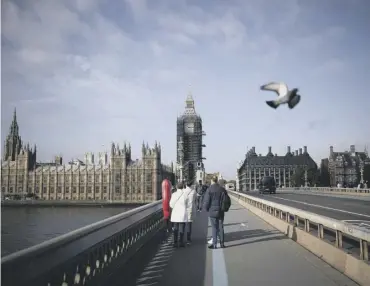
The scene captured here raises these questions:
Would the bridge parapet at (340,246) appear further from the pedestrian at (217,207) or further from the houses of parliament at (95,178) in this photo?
the houses of parliament at (95,178)

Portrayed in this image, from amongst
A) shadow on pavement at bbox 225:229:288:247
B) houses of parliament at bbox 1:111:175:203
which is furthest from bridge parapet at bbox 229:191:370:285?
houses of parliament at bbox 1:111:175:203

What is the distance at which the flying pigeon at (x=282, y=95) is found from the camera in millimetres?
6117

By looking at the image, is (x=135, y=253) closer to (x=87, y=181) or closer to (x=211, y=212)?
(x=211, y=212)

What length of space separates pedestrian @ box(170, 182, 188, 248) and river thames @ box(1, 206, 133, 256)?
4.56 m

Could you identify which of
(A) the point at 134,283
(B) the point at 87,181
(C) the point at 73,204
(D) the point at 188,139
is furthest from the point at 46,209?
(A) the point at 134,283

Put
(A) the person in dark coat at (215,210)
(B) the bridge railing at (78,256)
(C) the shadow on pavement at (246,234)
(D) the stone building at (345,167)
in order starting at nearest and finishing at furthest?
(B) the bridge railing at (78,256), (A) the person in dark coat at (215,210), (C) the shadow on pavement at (246,234), (D) the stone building at (345,167)

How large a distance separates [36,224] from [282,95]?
105 meters

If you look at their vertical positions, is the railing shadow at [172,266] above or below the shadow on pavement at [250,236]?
above

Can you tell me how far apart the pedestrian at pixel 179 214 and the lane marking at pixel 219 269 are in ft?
4.32

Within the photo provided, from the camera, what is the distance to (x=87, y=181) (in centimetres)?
17675

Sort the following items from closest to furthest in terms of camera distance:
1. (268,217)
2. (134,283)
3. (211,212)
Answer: (134,283), (211,212), (268,217)

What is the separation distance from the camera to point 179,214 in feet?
40.7

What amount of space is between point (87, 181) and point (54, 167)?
16892mm

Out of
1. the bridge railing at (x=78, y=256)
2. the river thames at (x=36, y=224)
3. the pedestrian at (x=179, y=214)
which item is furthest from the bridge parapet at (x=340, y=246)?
the river thames at (x=36, y=224)
